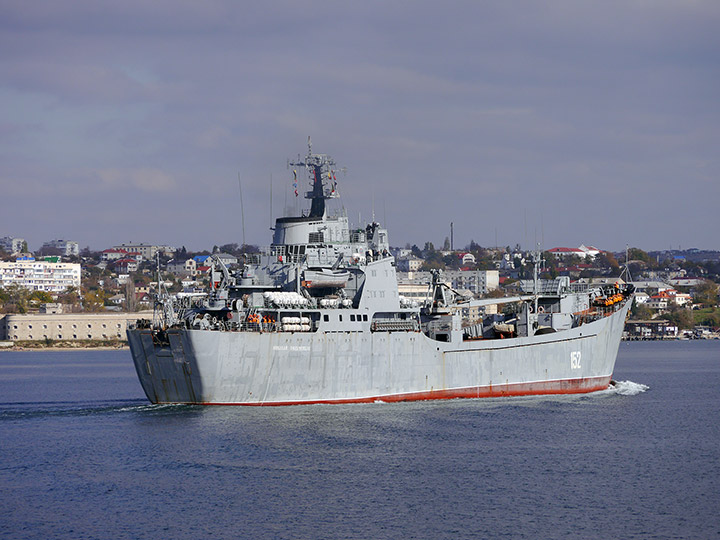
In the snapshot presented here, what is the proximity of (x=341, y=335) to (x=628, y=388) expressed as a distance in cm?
2226

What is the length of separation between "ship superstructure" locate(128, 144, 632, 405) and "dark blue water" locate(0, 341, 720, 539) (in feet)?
3.93

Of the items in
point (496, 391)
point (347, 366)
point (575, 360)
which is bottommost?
point (496, 391)

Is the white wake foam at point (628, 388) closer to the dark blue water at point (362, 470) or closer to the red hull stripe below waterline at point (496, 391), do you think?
the red hull stripe below waterline at point (496, 391)

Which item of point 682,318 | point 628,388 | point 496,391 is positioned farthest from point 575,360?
point 682,318

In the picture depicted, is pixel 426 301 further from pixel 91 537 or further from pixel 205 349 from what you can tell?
pixel 91 537

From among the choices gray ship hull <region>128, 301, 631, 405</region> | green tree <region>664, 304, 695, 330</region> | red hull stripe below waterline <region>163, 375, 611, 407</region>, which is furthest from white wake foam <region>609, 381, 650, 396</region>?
green tree <region>664, 304, 695, 330</region>

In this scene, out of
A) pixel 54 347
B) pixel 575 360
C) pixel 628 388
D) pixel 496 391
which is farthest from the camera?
pixel 54 347

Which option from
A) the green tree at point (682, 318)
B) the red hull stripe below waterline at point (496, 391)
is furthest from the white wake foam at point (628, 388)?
the green tree at point (682, 318)

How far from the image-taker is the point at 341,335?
147 feet

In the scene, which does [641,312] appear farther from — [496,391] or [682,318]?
[496,391]

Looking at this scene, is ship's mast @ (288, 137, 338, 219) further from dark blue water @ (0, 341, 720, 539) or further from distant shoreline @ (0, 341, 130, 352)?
distant shoreline @ (0, 341, 130, 352)

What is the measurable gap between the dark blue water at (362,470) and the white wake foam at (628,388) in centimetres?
607

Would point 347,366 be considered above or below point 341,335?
below

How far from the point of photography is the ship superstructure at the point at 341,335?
140ft
